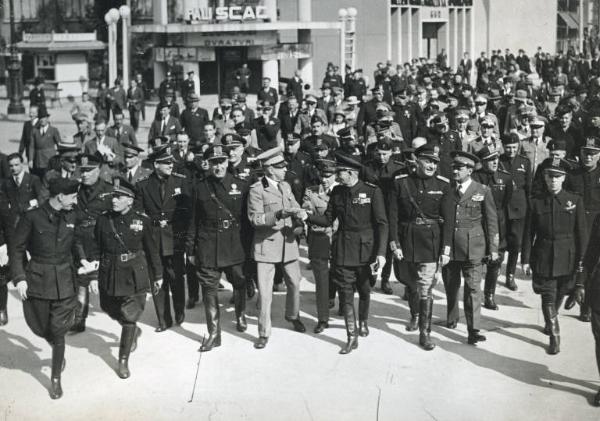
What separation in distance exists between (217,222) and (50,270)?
1.95 meters

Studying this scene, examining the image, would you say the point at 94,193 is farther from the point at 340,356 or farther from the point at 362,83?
the point at 362,83

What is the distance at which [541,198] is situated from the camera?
873 centimetres

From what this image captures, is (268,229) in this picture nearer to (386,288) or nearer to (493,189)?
(386,288)

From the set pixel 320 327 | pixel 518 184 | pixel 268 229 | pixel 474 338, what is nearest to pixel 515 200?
pixel 518 184

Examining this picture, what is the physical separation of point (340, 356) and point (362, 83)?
69.4 feet

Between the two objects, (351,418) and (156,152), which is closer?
(351,418)

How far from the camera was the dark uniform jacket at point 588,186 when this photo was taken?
1002 centimetres

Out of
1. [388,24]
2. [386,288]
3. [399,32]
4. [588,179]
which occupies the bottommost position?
[386,288]

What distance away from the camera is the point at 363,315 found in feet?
28.9

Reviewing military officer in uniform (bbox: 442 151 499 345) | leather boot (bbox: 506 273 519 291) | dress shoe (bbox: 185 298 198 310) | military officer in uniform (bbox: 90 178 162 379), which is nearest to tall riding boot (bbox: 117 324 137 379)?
military officer in uniform (bbox: 90 178 162 379)

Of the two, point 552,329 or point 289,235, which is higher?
point 289,235

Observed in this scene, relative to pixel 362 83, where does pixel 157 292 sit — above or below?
below

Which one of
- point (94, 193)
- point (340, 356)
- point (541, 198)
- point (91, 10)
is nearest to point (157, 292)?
point (94, 193)

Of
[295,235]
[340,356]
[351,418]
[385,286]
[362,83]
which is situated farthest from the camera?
[362,83]
